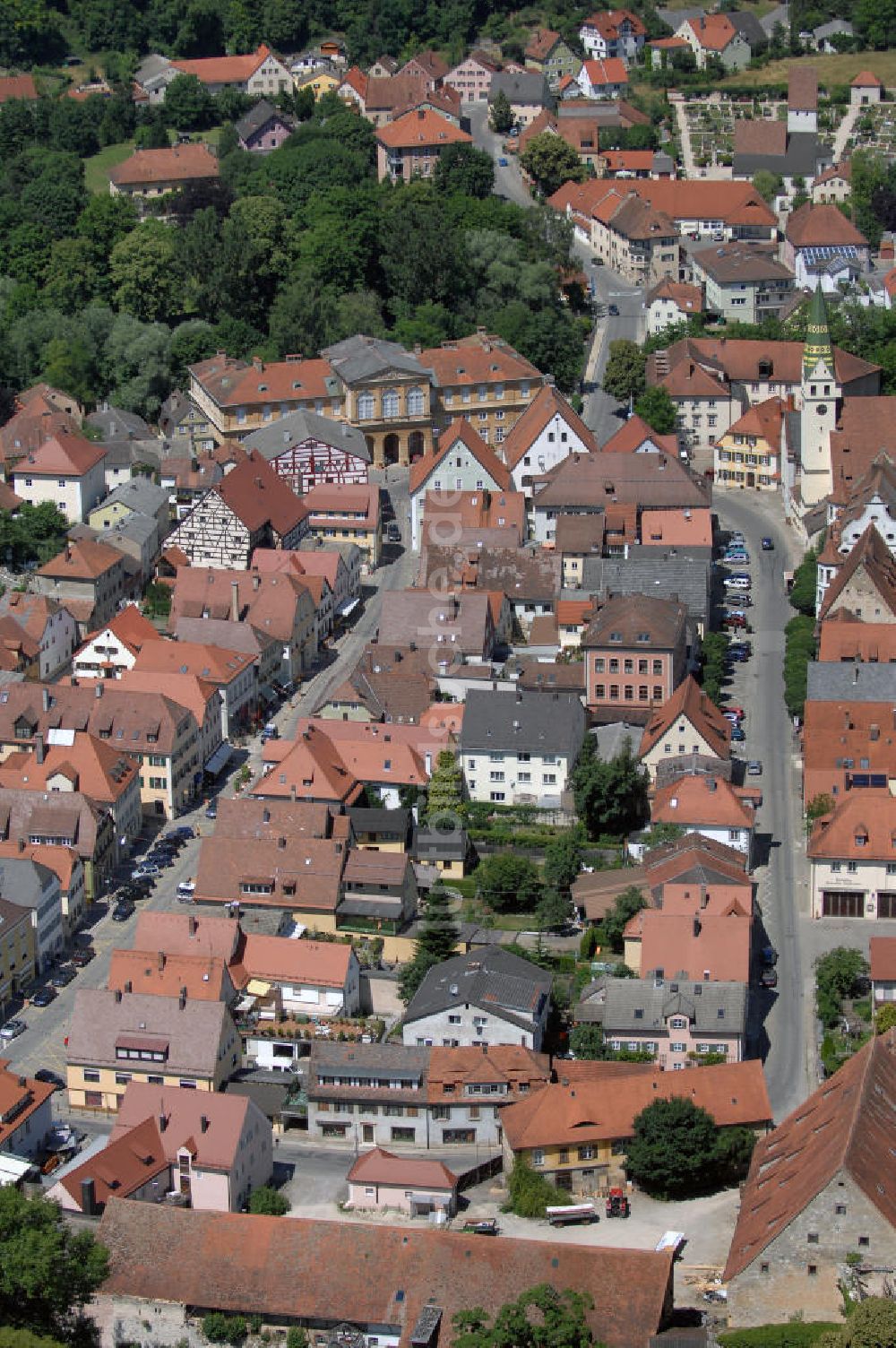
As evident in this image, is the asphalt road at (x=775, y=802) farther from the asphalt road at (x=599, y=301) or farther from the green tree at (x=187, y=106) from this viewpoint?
the green tree at (x=187, y=106)

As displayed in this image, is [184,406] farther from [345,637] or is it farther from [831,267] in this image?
[831,267]

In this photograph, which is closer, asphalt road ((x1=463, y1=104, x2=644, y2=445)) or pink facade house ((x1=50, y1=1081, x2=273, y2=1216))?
pink facade house ((x1=50, y1=1081, x2=273, y2=1216))

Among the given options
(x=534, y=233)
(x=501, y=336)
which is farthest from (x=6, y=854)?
(x=534, y=233)

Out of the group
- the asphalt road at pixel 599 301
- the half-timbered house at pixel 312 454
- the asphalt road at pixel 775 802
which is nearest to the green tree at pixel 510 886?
the asphalt road at pixel 775 802

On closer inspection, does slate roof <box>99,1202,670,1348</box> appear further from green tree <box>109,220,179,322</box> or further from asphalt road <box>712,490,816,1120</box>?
green tree <box>109,220,179,322</box>

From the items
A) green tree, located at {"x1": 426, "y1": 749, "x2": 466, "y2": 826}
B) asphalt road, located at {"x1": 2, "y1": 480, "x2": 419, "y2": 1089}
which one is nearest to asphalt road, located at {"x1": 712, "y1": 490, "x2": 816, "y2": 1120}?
green tree, located at {"x1": 426, "y1": 749, "x2": 466, "y2": 826}

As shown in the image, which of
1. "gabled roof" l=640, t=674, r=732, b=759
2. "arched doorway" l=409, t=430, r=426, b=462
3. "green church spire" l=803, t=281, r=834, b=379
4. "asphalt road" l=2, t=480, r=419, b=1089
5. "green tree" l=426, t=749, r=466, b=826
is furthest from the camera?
"arched doorway" l=409, t=430, r=426, b=462
